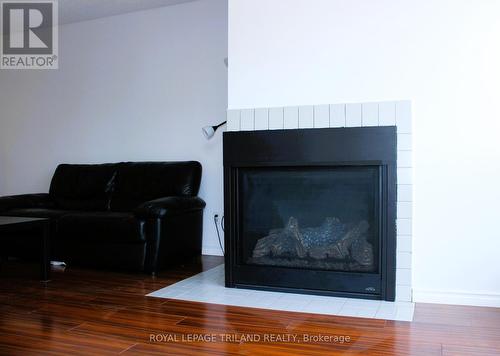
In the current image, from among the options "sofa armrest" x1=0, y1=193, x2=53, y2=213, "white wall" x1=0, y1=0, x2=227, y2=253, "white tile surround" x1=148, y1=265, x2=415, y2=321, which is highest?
"white wall" x1=0, y1=0, x2=227, y2=253

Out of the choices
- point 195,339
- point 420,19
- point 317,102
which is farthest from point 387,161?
point 195,339

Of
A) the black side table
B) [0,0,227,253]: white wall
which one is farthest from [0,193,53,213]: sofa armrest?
the black side table

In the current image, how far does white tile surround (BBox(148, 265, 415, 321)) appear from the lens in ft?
8.16

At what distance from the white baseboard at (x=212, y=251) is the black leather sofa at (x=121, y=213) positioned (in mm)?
186

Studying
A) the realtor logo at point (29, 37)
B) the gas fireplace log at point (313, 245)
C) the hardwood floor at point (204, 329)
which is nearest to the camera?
the hardwood floor at point (204, 329)

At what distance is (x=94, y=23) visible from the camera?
4656mm

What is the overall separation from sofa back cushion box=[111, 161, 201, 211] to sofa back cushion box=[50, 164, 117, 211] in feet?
0.32

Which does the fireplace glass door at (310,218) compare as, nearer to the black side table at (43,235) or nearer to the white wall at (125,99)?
the white wall at (125,99)

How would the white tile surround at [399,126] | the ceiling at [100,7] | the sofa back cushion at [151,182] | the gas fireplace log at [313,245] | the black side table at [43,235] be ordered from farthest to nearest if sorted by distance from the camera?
the ceiling at [100,7]
the sofa back cushion at [151,182]
the black side table at [43,235]
the gas fireplace log at [313,245]
the white tile surround at [399,126]

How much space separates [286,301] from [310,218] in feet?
1.72

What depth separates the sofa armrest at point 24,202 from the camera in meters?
4.01

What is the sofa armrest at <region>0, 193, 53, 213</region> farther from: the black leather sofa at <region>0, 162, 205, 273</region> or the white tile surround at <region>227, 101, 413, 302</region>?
the white tile surround at <region>227, 101, 413, 302</region>

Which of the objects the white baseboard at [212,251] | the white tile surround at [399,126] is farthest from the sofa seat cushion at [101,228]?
the white tile surround at [399,126]

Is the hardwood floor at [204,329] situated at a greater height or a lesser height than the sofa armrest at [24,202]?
lesser
